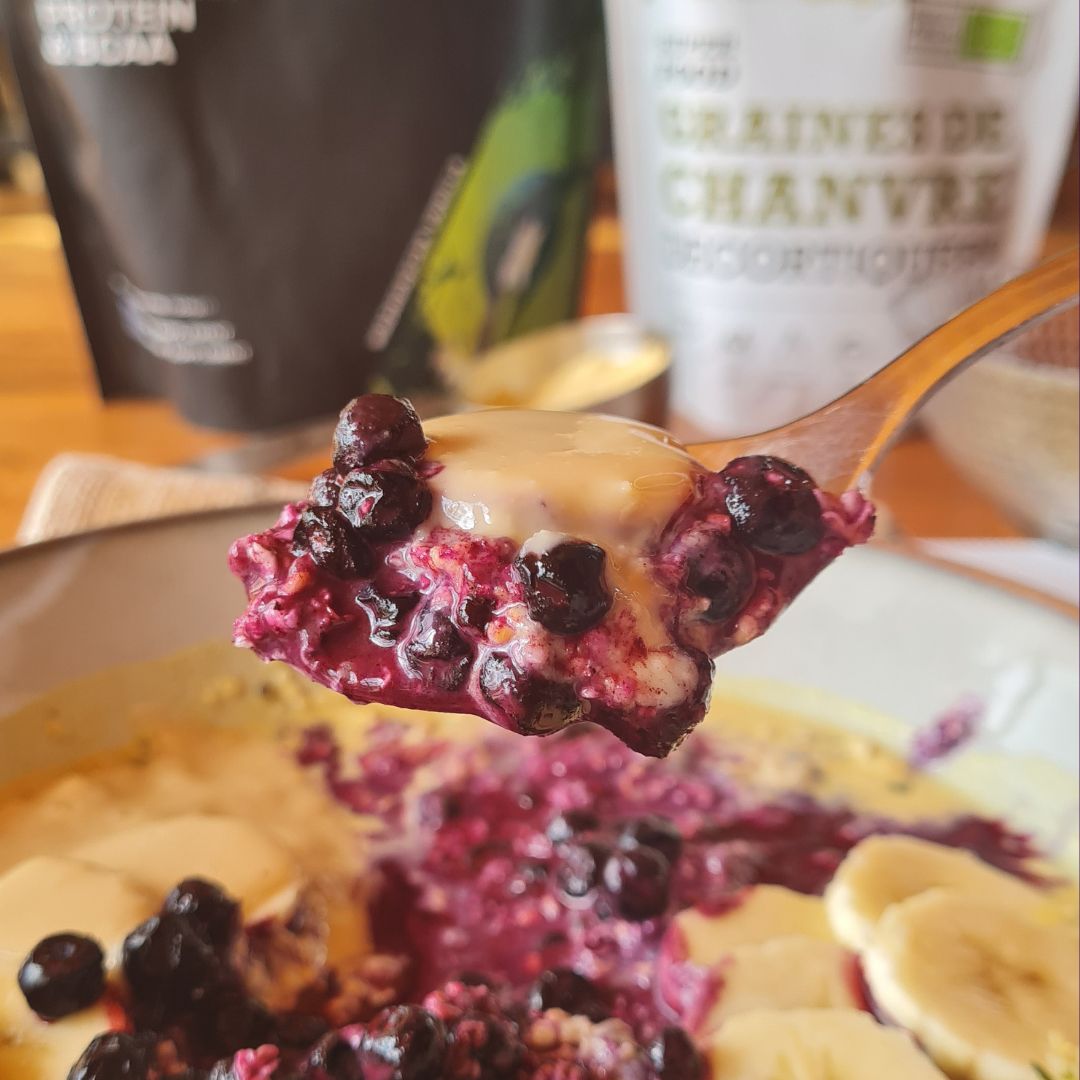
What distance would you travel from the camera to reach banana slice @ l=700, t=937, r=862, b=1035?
2.13ft

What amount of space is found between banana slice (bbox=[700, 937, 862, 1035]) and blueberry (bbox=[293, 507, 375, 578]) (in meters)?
0.35

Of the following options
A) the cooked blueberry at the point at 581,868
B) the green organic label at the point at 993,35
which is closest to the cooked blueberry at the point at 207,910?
the cooked blueberry at the point at 581,868

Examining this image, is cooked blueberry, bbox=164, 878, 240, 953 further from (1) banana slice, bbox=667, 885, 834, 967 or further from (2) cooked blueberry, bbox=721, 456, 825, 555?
(2) cooked blueberry, bbox=721, 456, 825, 555

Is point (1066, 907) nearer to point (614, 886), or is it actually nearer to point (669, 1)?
Result: point (614, 886)

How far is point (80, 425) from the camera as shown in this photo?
1.32 m

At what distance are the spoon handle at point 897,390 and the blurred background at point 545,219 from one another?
0.84ft

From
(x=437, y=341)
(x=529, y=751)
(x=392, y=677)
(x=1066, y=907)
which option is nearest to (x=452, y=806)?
(x=529, y=751)

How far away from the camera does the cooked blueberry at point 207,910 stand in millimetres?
644

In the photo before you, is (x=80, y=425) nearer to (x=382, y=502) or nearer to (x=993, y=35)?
(x=382, y=502)

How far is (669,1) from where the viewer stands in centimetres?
98

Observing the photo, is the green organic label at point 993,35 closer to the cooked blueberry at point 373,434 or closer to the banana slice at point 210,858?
the cooked blueberry at point 373,434

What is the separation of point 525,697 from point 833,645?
44 cm

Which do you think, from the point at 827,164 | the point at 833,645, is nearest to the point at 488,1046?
the point at 833,645

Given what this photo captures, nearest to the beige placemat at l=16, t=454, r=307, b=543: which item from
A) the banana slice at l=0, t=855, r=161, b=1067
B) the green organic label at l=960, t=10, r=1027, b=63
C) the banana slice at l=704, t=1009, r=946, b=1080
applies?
the banana slice at l=0, t=855, r=161, b=1067
